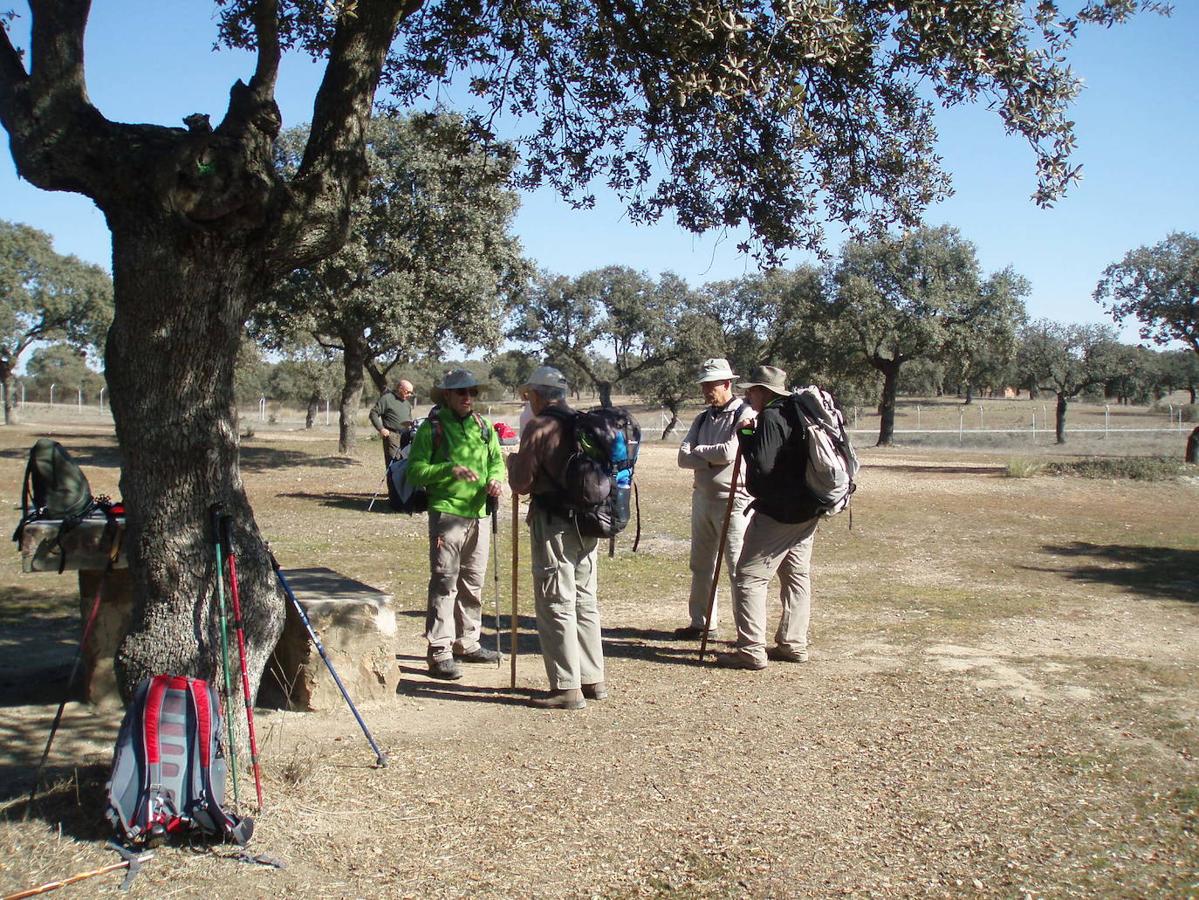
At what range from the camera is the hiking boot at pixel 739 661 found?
22.5 ft

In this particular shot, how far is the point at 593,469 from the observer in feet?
18.9

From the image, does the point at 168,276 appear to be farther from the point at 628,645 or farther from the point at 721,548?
the point at 628,645

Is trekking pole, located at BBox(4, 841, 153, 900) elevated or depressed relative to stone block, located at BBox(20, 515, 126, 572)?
depressed

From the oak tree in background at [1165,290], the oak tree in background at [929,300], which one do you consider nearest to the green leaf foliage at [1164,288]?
the oak tree in background at [1165,290]

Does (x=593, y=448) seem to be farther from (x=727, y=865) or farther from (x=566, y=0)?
(x=566, y=0)

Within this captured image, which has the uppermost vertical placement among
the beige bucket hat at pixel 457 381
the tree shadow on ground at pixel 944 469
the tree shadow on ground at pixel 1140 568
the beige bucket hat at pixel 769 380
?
the beige bucket hat at pixel 769 380

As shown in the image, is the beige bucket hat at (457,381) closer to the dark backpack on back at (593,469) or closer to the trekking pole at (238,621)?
the dark backpack on back at (593,469)

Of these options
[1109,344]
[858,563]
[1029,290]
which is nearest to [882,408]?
[1029,290]

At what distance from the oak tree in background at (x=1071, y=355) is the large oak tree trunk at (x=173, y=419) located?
4897cm

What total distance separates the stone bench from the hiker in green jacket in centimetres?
65

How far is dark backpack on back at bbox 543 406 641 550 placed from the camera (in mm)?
5750

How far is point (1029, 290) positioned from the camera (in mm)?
39625

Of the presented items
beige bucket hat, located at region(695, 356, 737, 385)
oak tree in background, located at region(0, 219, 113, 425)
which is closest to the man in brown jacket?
beige bucket hat, located at region(695, 356, 737, 385)

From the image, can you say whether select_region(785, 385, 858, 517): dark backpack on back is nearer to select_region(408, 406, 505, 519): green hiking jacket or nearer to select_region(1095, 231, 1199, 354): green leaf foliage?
select_region(408, 406, 505, 519): green hiking jacket
